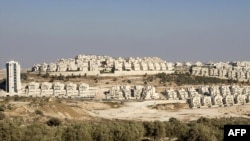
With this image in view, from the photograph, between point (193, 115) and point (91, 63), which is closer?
point (193, 115)

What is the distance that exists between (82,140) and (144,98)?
44994mm

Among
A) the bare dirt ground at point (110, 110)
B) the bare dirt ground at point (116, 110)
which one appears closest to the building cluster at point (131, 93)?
the bare dirt ground at point (110, 110)

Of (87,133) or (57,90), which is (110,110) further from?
(87,133)

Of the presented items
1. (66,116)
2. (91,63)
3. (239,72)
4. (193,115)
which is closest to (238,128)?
(66,116)

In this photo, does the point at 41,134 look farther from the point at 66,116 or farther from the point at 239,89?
the point at 239,89

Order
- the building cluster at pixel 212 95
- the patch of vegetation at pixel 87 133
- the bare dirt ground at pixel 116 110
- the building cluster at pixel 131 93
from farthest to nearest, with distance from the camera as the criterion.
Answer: the building cluster at pixel 131 93 < the building cluster at pixel 212 95 < the bare dirt ground at pixel 116 110 < the patch of vegetation at pixel 87 133

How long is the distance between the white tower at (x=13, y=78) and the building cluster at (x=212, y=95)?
828 inches

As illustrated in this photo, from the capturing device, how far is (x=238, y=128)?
50.7 ft

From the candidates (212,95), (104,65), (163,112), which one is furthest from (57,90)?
(104,65)

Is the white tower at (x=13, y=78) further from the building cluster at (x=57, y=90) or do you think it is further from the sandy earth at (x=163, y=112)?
the sandy earth at (x=163, y=112)

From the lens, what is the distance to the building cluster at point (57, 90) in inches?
2975

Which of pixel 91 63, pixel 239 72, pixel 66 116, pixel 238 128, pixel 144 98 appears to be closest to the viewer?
pixel 238 128

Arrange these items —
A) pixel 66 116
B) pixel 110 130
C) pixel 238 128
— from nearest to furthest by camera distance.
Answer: pixel 238 128
pixel 110 130
pixel 66 116

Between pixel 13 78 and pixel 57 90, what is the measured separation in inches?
252
